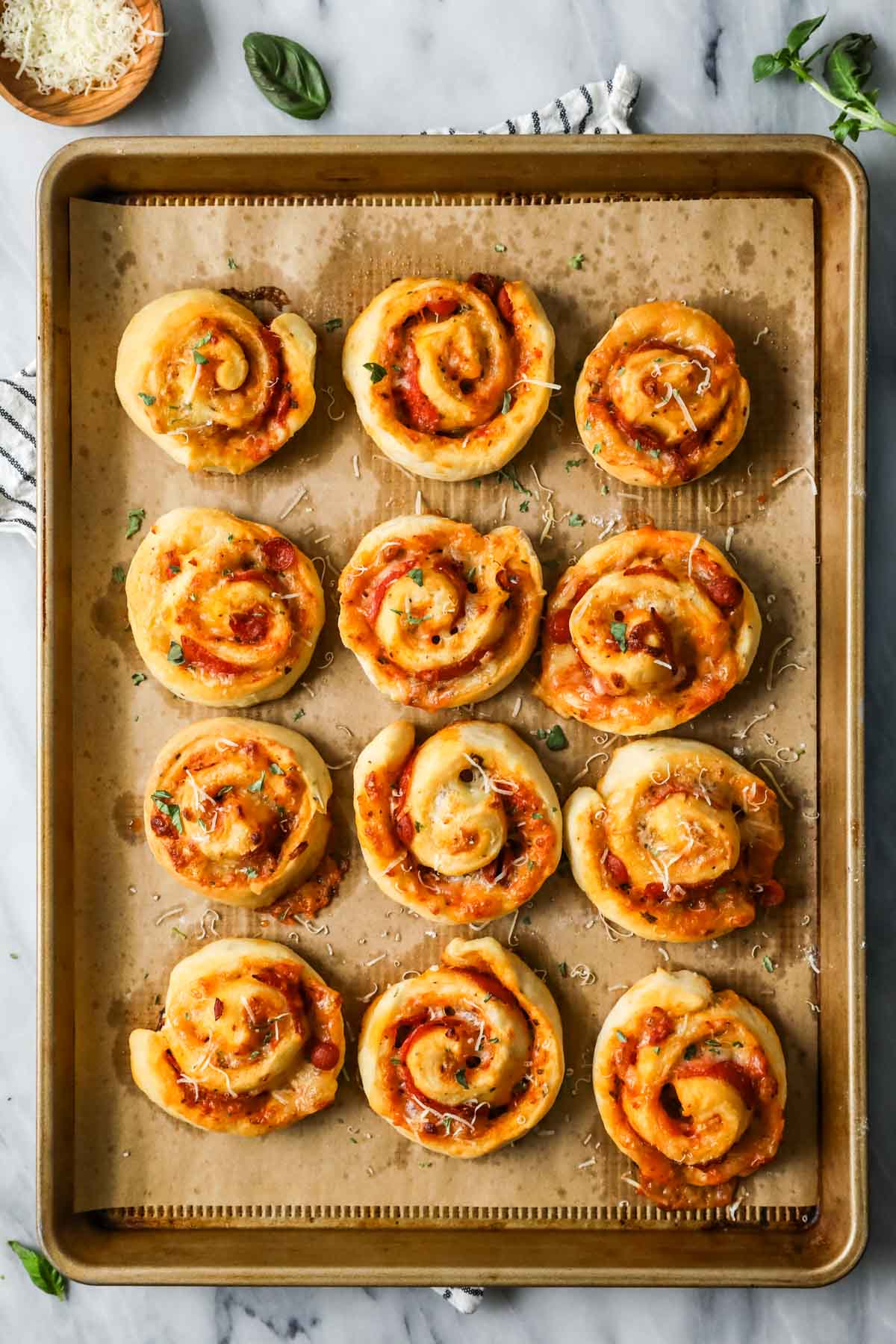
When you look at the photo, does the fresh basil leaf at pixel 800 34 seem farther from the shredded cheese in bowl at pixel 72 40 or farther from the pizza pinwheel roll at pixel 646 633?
the shredded cheese in bowl at pixel 72 40

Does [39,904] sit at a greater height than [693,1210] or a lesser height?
greater

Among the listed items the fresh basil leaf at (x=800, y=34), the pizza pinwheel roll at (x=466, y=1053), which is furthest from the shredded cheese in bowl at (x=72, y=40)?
the pizza pinwheel roll at (x=466, y=1053)

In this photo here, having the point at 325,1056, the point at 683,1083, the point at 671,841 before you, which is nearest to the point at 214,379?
the point at 671,841

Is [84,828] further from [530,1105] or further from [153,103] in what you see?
[153,103]

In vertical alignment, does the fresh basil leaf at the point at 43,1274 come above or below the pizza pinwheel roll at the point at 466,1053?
below

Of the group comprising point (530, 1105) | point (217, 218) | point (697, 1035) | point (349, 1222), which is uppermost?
point (217, 218)

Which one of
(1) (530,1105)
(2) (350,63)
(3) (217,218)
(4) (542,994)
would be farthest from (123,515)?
(1) (530,1105)

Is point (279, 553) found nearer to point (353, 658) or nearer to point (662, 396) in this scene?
point (353, 658)
